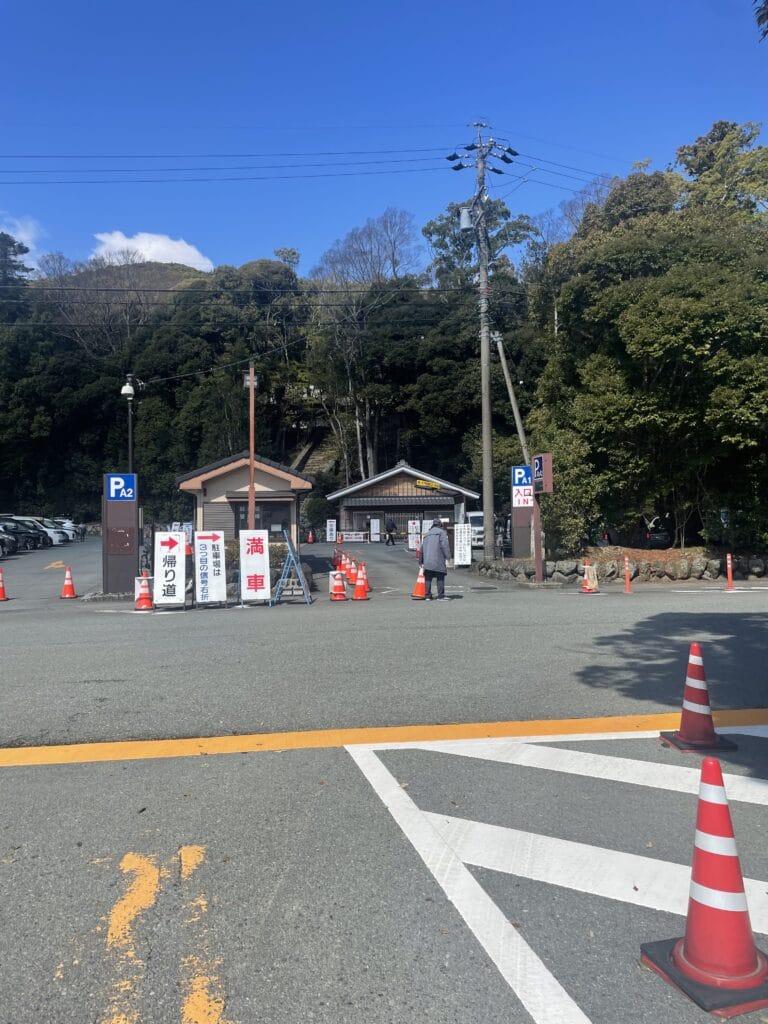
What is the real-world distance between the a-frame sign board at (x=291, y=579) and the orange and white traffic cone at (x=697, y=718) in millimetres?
11372

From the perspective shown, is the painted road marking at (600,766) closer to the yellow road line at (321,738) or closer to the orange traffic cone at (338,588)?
the yellow road line at (321,738)

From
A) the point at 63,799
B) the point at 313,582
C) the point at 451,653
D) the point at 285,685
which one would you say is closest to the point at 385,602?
the point at 313,582

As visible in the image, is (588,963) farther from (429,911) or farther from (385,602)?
(385,602)

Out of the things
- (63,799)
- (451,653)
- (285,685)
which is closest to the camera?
(63,799)

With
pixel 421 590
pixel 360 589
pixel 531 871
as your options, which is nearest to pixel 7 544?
pixel 360 589

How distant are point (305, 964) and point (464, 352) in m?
60.8

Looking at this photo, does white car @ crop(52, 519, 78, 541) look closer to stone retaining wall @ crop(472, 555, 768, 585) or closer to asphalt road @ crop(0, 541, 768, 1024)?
stone retaining wall @ crop(472, 555, 768, 585)

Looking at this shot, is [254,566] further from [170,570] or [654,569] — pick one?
[654,569]

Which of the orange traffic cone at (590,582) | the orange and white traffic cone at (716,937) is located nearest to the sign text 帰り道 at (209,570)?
the orange traffic cone at (590,582)

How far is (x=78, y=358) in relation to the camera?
65.6 m

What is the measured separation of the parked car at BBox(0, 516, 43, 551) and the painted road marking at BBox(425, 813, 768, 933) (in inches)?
1510

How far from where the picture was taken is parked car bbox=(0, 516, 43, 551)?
130 ft

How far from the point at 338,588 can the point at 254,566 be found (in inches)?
76.4

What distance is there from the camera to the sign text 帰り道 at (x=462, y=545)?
26953 millimetres
